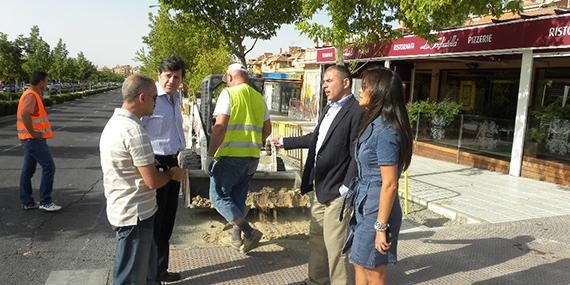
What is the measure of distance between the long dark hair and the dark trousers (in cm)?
174

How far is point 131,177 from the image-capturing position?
2.69m

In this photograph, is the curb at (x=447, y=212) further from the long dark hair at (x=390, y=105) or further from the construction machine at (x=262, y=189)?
the long dark hair at (x=390, y=105)

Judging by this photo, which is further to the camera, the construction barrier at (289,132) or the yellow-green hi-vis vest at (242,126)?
the construction barrier at (289,132)

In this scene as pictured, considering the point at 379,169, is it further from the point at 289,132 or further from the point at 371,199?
the point at 289,132


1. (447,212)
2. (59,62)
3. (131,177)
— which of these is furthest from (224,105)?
(59,62)

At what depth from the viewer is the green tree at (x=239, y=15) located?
494 inches

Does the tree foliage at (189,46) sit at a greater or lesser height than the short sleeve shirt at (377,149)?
greater

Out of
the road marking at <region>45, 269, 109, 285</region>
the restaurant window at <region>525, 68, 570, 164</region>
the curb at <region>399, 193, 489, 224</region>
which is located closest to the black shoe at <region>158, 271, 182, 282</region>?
the road marking at <region>45, 269, 109, 285</region>

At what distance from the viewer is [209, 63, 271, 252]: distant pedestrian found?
12.8ft

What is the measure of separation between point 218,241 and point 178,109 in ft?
5.74

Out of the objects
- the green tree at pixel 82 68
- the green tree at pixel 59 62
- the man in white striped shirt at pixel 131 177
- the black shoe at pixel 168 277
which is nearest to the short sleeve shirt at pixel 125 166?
the man in white striped shirt at pixel 131 177

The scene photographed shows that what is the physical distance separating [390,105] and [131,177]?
5.26 feet

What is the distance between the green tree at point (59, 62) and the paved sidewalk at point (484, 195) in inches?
1564

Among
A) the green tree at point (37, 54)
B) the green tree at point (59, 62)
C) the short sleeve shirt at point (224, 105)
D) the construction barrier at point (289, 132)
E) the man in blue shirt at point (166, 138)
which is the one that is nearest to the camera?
the man in blue shirt at point (166, 138)
